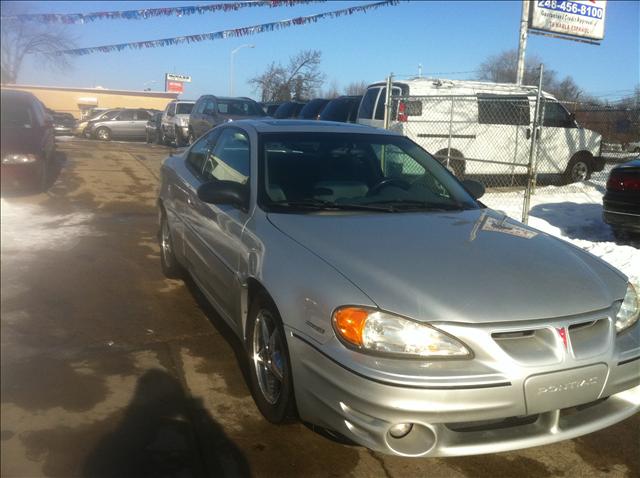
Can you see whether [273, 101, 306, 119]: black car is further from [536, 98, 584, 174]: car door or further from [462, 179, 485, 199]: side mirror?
[462, 179, 485, 199]: side mirror

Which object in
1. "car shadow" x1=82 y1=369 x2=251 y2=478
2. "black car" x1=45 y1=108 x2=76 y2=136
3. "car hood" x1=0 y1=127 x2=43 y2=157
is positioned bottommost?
"car shadow" x1=82 y1=369 x2=251 y2=478

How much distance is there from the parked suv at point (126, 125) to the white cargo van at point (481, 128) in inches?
536

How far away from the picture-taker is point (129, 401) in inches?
120

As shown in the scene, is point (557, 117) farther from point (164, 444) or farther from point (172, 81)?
point (164, 444)

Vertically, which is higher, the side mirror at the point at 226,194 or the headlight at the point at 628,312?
the side mirror at the point at 226,194

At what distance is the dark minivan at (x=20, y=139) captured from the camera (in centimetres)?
175

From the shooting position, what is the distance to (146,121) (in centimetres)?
2430

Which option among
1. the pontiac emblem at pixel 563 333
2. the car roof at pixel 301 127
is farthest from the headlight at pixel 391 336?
the car roof at pixel 301 127

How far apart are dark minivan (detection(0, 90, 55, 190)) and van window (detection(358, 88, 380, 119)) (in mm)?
10121

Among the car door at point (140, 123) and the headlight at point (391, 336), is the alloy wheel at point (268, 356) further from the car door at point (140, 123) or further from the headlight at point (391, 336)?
the car door at point (140, 123)

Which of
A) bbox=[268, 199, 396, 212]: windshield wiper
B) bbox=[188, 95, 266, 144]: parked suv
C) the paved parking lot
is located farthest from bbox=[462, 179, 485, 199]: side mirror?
bbox=[188, 95, 266, 144]: parked suv

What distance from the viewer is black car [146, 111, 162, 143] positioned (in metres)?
22.2

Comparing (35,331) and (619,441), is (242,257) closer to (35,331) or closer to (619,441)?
(35,331)

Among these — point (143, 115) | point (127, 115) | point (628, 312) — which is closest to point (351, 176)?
point (628, 312)
